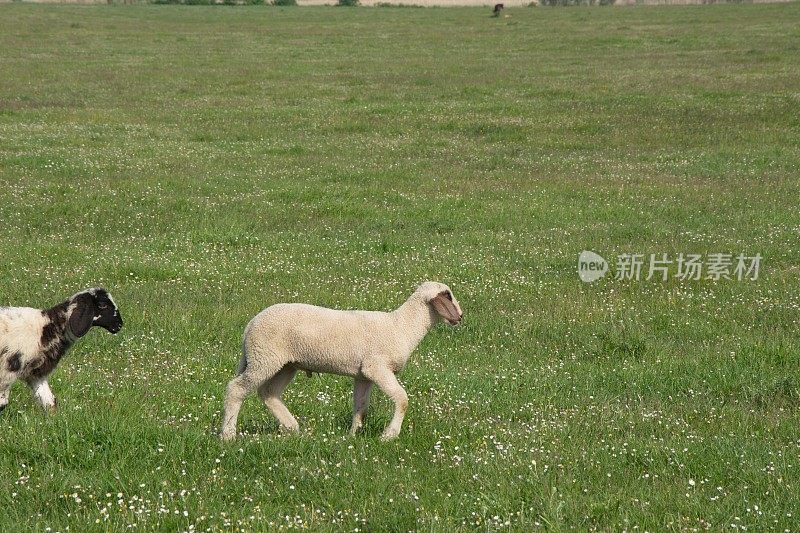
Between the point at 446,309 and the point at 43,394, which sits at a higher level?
the point at 446,309

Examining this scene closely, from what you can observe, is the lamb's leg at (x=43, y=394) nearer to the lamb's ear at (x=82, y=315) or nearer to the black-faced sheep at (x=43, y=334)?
the black-faced sheep at (x=43, y=334)

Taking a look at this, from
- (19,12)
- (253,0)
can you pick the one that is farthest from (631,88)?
(253,0)

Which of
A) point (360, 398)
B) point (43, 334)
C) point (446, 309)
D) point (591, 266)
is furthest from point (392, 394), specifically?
point (591, 266)

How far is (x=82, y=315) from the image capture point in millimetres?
9133

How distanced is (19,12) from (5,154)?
68.9 meters

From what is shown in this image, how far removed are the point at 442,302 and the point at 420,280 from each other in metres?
6.36

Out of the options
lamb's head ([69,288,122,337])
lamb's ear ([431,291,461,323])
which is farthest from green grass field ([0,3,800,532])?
lamb's ear ([431,291,461,323])

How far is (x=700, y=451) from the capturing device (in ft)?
25.9

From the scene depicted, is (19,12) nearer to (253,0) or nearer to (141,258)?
(253,0)

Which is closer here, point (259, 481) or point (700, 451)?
point (259, 481)

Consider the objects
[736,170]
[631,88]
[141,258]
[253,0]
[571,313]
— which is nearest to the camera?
[571,313]

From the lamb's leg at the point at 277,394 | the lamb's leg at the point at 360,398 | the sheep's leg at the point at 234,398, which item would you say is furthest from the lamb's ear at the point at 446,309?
the sheep's leg at the point at 234,398

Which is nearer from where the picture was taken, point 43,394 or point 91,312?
point 43,394

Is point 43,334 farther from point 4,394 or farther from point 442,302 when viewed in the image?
point 442,302
